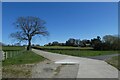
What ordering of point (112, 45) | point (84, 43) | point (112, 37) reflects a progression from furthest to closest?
point (84, 43)
point (112, 37)
point (112, 45)

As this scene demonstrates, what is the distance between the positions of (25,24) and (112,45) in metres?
34.2

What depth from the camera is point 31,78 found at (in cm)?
1096

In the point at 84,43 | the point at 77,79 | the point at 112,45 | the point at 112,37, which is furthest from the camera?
the point at 84,43

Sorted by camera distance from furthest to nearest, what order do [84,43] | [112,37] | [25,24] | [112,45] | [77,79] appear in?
[84,43] → [112,37] → [112,45] → [25,24] → [77,79]

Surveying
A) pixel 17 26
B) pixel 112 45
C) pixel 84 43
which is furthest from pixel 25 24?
pixel 84 43

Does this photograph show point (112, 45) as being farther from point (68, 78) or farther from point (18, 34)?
point (68, 78)

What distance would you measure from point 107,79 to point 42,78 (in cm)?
293

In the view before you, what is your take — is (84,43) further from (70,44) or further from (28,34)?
(28,34)

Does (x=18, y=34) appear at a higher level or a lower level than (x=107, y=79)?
higher

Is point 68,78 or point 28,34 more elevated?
point 28,34

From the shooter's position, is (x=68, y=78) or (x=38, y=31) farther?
(x=38, y=31)

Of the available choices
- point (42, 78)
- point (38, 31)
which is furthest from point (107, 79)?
point (38, 31)

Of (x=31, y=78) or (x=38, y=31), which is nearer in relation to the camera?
(x=31, y=78)

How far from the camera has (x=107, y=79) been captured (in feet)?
36.4
